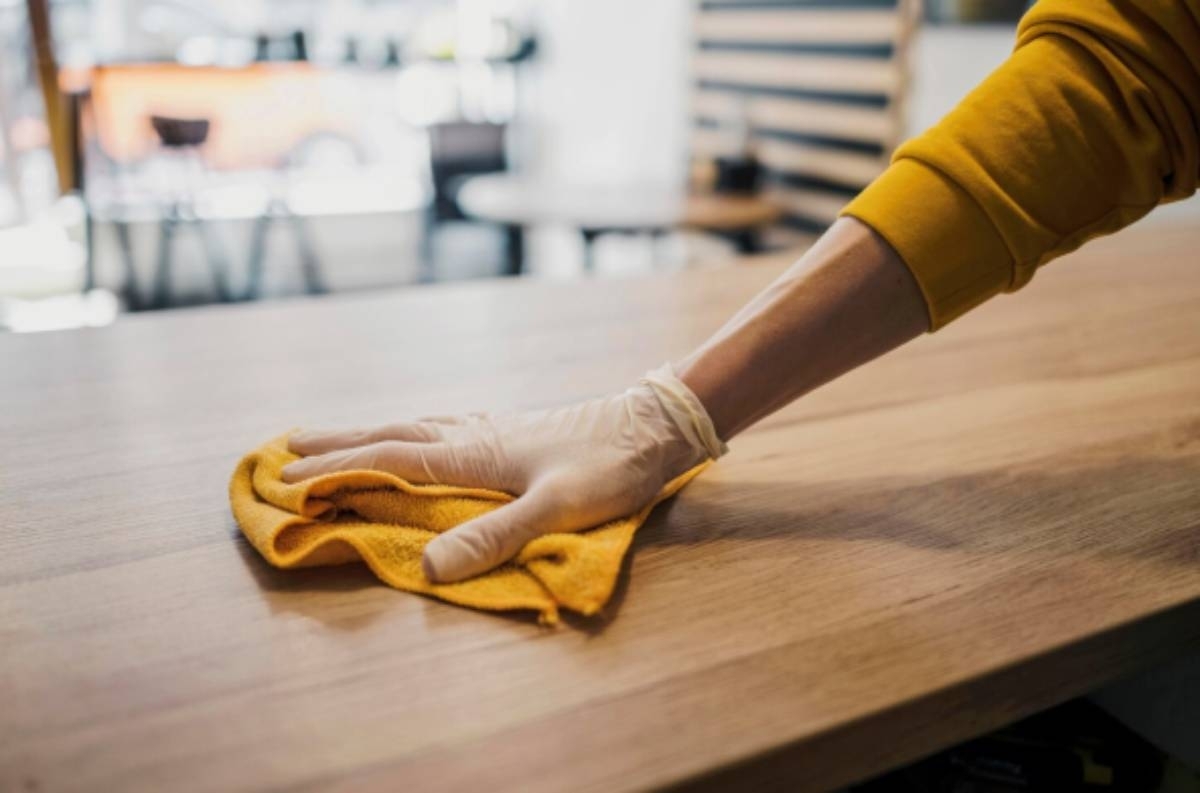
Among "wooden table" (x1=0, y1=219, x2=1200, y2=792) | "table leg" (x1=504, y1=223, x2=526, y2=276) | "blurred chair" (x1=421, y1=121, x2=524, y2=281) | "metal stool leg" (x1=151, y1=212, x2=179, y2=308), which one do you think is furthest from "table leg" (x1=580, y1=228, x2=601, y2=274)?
"wooden table" (x1=0, y1=219, x2=1200, y2=792)

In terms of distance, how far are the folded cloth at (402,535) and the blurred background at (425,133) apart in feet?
7.74

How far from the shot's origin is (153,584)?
593 mm

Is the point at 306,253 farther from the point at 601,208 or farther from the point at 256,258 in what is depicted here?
the point at 601,208

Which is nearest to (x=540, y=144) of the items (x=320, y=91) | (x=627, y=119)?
(x=627, y=119)

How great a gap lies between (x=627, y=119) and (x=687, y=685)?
5.09 m

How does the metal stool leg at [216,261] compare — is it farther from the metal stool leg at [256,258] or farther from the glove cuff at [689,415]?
the glove cuff at [689,415]

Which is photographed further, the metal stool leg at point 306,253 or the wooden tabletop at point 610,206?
the metal stool leg at point 306,253

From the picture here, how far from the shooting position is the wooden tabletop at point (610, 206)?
118 inches

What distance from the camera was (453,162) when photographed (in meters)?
4.24

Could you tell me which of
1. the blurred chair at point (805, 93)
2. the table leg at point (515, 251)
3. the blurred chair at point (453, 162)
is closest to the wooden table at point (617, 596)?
the table leg at point (515, 251)

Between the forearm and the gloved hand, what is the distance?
3 centimetres

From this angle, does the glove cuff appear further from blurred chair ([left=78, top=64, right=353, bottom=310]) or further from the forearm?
blurred chair ([left=78, top=64, right=353, bottom=310])

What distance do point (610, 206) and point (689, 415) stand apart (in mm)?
2547

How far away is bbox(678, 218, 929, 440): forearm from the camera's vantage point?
70cm
